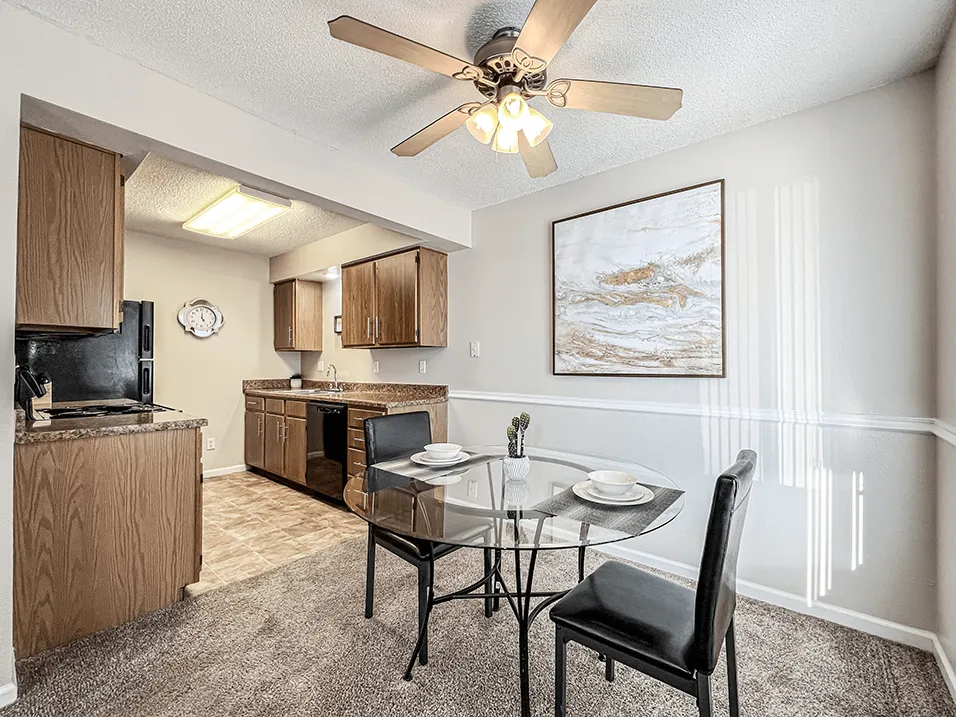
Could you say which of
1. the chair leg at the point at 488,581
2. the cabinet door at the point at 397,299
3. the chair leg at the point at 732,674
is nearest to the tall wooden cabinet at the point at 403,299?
the cabinet door at the point at 397,299

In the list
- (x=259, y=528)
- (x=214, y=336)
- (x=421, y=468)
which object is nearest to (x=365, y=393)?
(x=259, y=528)

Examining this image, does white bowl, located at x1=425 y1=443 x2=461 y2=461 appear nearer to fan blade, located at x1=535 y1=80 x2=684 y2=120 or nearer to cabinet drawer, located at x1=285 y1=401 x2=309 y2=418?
fan blade, located at x1=535 y1=80 x2=684 y2=120

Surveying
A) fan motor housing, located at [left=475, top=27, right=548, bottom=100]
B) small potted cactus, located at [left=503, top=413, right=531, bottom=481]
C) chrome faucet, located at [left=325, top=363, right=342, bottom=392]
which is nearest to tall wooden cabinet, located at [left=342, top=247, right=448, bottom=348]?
chrome faucet, located at [left=325, top=363, right=342, bottom=392]

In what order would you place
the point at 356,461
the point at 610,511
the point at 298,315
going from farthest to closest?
the point at 298,315 → the point at 356,461 → the point at 610,511

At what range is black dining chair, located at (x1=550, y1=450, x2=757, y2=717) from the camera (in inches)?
43.7

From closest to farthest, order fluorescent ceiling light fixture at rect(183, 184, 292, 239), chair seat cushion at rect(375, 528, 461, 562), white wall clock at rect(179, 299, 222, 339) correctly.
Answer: chair seat cushion at rect(375, 528, 461, 562) → fluorescent ceiling light fixture at rect(183, 184, 292, 239) → white wall clock at rect(179, 299, 222, 339)

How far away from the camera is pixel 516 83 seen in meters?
1.62

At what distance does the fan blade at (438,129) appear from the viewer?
170 cm

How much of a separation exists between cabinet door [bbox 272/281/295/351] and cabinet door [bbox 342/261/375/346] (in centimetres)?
94

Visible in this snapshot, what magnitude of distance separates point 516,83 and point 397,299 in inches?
93.4

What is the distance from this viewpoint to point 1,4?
155cm

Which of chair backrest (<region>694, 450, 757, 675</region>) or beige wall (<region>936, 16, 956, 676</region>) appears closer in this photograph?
chair backrest (<region>694, 450, 757, 675</region>)

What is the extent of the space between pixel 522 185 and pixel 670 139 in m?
0.98

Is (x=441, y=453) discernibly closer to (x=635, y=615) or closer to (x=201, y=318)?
(x=635, y=615)
